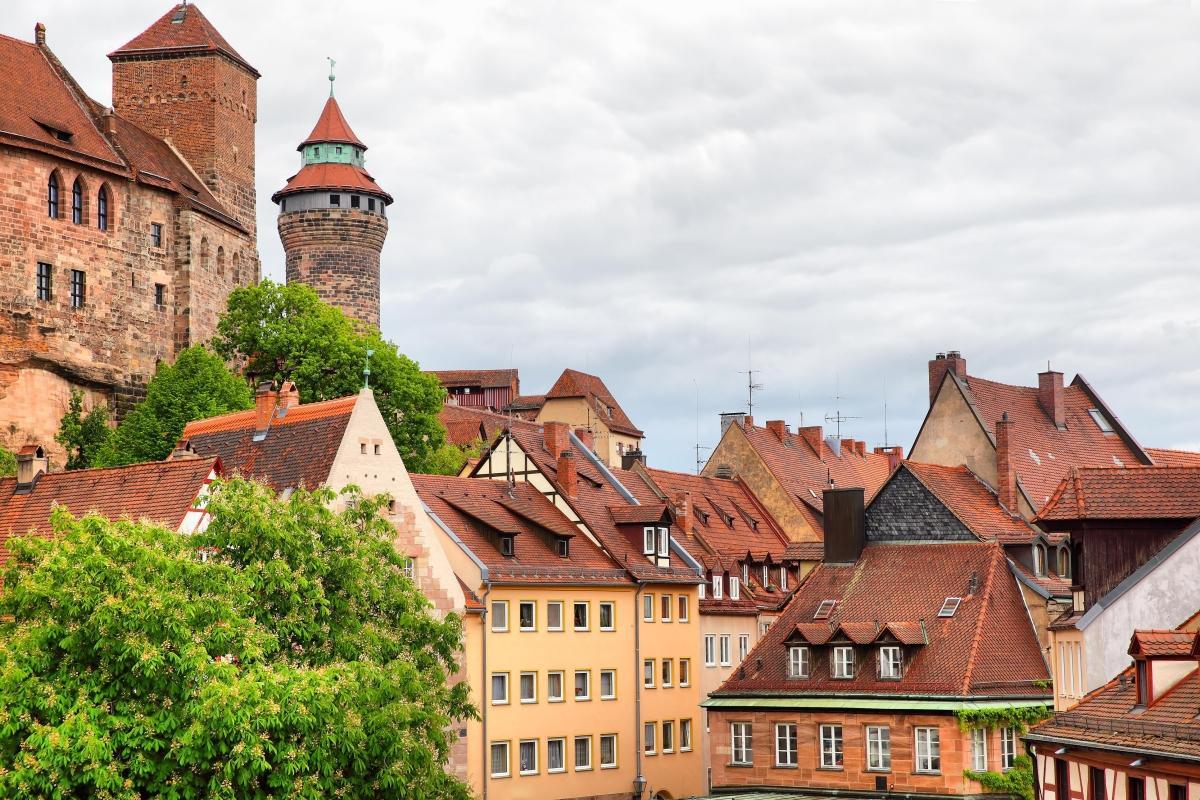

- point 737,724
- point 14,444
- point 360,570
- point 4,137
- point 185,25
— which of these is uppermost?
point 185,25

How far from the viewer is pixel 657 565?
193 ft

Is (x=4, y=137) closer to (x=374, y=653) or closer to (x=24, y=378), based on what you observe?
(x=24, y=378)

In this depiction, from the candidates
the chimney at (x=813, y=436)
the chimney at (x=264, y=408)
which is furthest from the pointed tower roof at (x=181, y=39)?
the chimney at (x=264, y=408)

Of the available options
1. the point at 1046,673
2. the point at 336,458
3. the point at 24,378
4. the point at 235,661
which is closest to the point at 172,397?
the point at 24,378

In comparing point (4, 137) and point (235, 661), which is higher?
point (4, 137)

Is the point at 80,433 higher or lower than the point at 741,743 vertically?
higher

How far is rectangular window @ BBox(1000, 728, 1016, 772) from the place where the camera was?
4800cm

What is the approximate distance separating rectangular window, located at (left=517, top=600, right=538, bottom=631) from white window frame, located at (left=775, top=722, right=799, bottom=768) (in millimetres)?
6860

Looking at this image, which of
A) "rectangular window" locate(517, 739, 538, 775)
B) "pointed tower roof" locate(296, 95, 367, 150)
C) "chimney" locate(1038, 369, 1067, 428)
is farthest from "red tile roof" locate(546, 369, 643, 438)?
"rectangular window" locate(517, 739, 538, 775)

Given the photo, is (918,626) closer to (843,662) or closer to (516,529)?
(843,662)

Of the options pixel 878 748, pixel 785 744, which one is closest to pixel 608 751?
pixel 785 744

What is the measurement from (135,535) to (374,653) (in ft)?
17.8

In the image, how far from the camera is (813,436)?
82.1 metres

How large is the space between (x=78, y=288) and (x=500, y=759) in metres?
34.5
